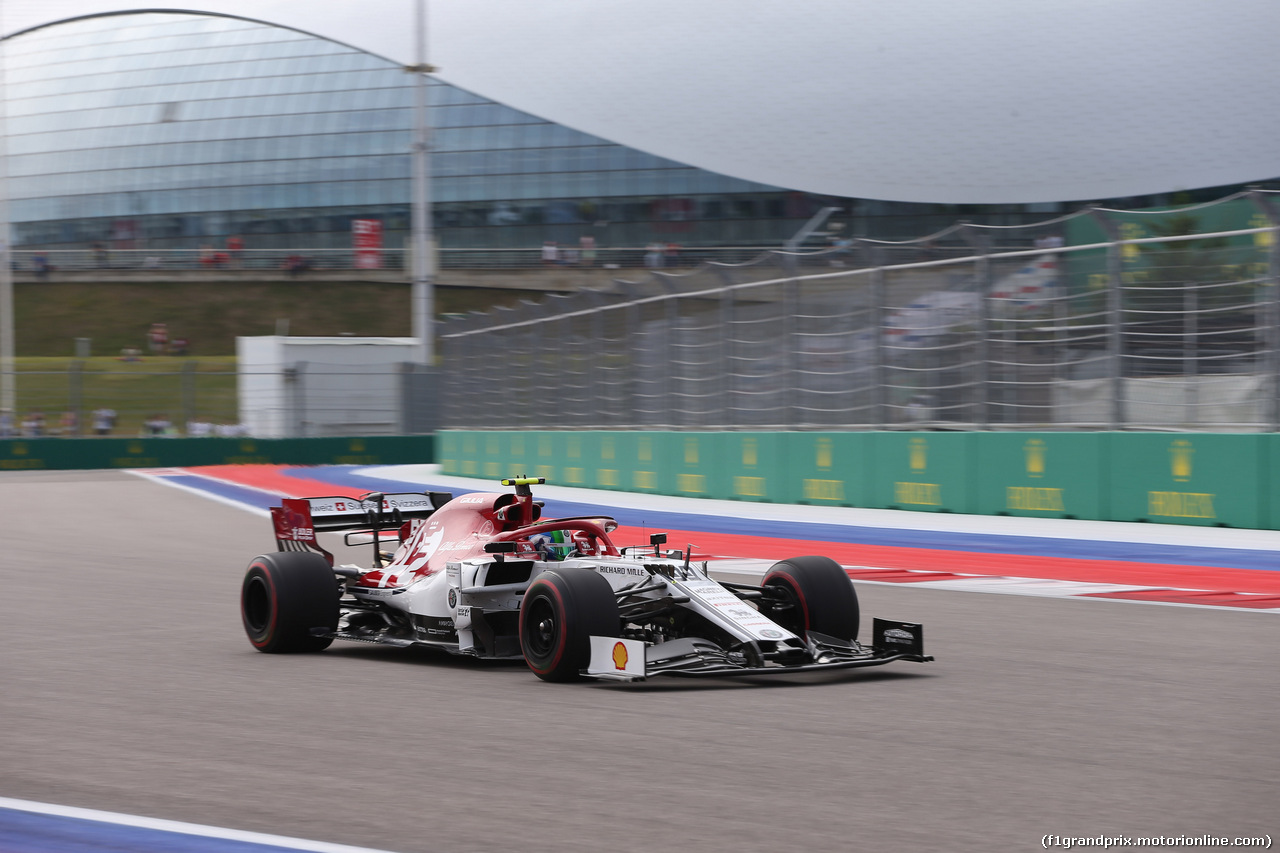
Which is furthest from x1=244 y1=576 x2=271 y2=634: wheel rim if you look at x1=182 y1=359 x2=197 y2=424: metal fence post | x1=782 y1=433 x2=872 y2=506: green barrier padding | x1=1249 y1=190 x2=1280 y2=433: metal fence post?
x1=182 y1=359 x2=197 y2=424: metal fence post

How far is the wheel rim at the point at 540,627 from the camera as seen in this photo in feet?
22.2

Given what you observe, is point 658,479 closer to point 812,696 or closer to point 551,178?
point 812,696

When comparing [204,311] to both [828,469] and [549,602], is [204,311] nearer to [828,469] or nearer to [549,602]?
[828,469]

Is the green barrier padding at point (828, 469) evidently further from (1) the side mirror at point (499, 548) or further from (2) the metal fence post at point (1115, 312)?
(1) the side mirror at point (499, 548)

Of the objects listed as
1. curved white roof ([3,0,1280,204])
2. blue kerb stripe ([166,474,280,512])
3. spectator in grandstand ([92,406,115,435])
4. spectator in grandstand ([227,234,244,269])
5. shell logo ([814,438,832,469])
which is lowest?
blue kerb stripe ([166,474,280,512])

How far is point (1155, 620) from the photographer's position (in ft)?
28.2

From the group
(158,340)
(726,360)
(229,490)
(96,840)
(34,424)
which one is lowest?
(229,490)

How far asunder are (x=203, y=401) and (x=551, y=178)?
26.7m

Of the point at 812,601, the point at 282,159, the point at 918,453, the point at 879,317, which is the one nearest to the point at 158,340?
the point at 282,159

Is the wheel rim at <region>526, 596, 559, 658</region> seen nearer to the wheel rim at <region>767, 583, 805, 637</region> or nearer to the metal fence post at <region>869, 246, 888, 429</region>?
the wheel rim at <region>767, 583, 805, 637</region>

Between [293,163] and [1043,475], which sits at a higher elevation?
[293,163]

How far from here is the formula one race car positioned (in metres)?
6.57

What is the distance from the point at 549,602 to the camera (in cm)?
668

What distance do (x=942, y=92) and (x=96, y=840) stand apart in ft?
162
